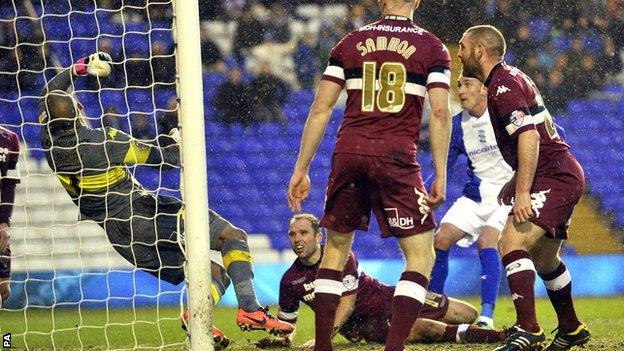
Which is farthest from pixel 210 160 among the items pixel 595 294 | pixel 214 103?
pixel 595 294

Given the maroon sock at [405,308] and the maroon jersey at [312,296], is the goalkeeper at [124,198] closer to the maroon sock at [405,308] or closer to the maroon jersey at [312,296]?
the maroon jersey at [312,296]

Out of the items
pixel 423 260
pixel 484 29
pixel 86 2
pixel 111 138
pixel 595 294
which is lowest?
pixel 595 294

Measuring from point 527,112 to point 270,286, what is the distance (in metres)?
7.03

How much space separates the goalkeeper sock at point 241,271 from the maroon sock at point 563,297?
1737 mm

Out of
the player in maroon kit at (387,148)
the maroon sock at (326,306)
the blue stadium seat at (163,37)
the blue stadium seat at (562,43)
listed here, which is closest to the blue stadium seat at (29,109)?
the blue stadium seat at (163,37)

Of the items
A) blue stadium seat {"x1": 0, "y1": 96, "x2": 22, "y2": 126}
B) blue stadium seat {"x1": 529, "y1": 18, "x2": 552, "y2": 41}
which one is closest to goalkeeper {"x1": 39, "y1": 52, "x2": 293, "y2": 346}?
blue stadium seat {"x1": 0, "y1": 96, "x2": 22, "y2": 126}

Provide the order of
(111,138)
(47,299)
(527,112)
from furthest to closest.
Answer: (47,299) → (111,138) → (527,112)

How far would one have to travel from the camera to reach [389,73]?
534cm

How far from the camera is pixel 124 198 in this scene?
23.3ft

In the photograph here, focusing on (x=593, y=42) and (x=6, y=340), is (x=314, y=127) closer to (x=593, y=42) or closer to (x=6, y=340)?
(x=6, y=340)

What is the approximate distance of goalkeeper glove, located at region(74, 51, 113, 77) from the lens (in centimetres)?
644

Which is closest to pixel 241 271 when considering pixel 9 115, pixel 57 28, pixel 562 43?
pixel 9 115

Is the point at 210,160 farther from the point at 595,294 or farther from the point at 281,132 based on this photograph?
the point at 595,294

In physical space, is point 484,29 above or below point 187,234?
above
